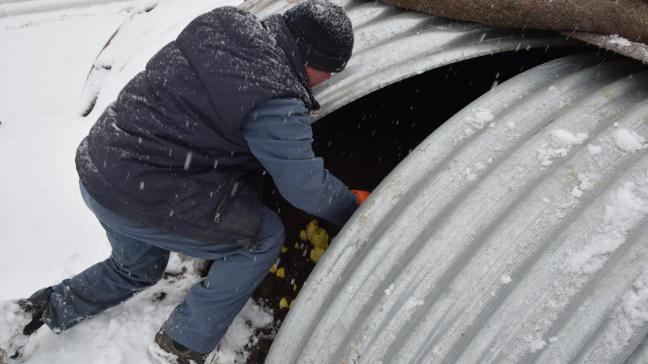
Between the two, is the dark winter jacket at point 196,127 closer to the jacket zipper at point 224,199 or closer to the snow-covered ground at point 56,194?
the jacket zipper at point 224,199

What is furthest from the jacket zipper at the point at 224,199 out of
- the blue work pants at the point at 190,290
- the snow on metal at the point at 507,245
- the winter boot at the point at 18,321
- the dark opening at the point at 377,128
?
the winter boot at the point at 18,321

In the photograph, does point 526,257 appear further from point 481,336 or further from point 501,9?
point 501,9

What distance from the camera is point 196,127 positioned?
1948 mm

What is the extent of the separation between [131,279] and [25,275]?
1372 millimetres

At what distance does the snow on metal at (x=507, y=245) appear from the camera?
1.42m

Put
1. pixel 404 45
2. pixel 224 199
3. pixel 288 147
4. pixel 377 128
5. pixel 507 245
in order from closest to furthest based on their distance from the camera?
pixel 507 245, pixel 288 147, pixel 224 199, pixel 404 45, pixel 377 128

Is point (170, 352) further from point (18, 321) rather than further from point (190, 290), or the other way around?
point (18, 321)

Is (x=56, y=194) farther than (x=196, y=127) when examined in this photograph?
Yes

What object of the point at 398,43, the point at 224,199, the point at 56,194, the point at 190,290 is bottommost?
the point at 56,194

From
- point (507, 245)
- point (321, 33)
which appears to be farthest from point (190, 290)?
point (507, 245)

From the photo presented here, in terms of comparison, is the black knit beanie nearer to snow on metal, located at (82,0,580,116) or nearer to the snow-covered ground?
snow on metal, located at (82,0,580,116)

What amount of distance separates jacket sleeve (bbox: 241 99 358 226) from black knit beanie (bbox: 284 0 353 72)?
0.23m

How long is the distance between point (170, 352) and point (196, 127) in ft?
3.76

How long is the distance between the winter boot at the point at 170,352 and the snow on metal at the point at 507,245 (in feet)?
2.00
